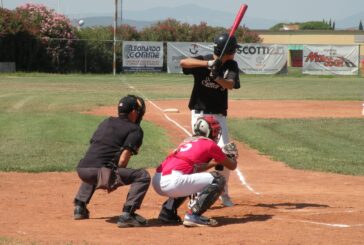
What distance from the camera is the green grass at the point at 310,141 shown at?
14.7 meters

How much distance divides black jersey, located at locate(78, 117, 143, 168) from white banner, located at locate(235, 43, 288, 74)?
46.0 meters

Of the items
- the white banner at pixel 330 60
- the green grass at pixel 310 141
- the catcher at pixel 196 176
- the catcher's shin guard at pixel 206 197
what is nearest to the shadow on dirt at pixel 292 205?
the catcher at pixel 196 176

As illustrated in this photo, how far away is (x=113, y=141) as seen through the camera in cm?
834

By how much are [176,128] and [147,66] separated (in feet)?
113

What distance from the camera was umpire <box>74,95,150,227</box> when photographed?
823 centimetres

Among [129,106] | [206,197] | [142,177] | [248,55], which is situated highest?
[129,106]

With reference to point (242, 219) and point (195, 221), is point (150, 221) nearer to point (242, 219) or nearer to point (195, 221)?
point (195, 221)

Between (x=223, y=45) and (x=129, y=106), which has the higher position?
(x=223, y=45)

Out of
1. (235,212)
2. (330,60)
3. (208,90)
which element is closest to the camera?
(235,212)

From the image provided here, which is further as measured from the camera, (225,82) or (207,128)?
(225,82)

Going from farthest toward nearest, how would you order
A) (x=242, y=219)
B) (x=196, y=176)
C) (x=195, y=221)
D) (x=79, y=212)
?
(x=242, y=219), (x=79, y=212), (x=196, y=176), (x=195, y=221)

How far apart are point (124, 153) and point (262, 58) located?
155ft

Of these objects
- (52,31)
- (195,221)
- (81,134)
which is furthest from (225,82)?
(52,31)

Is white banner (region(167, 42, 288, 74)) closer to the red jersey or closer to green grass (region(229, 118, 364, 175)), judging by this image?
green grass (region(229, 118, 364, 175))
